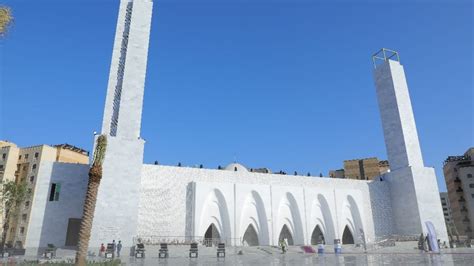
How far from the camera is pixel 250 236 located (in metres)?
38.2

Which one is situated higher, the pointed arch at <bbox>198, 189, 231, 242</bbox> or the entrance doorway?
the pointed arch at <bbox>198, 189, 231, 242</bbox>

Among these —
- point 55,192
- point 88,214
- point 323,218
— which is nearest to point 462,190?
point 323,218

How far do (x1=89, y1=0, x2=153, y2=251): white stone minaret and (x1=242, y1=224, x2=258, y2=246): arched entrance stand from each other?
44.8ft

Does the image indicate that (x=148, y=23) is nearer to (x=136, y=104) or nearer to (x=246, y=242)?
(x=136, y=104)

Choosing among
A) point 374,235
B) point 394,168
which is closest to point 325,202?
point 374,235

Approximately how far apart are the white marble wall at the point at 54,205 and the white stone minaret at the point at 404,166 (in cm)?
3208

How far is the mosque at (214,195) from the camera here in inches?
1131

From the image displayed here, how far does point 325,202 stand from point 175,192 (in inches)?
655

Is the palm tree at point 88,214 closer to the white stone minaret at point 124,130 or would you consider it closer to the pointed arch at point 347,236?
the white stone minaret at point 124,130

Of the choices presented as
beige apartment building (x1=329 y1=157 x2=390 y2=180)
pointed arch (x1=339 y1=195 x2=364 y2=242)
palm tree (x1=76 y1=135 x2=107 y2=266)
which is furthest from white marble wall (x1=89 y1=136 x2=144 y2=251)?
beige apartment building (x1=329 y1=157 x2=390 y2=180)

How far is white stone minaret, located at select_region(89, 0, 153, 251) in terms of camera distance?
27266 mm

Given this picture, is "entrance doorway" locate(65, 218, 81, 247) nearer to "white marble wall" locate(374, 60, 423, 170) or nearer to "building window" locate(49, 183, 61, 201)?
"building window" locate(49, 183, 61, 201)

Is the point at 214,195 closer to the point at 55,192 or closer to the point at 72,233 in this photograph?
the point at 72,233

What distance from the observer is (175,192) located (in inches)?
1321
